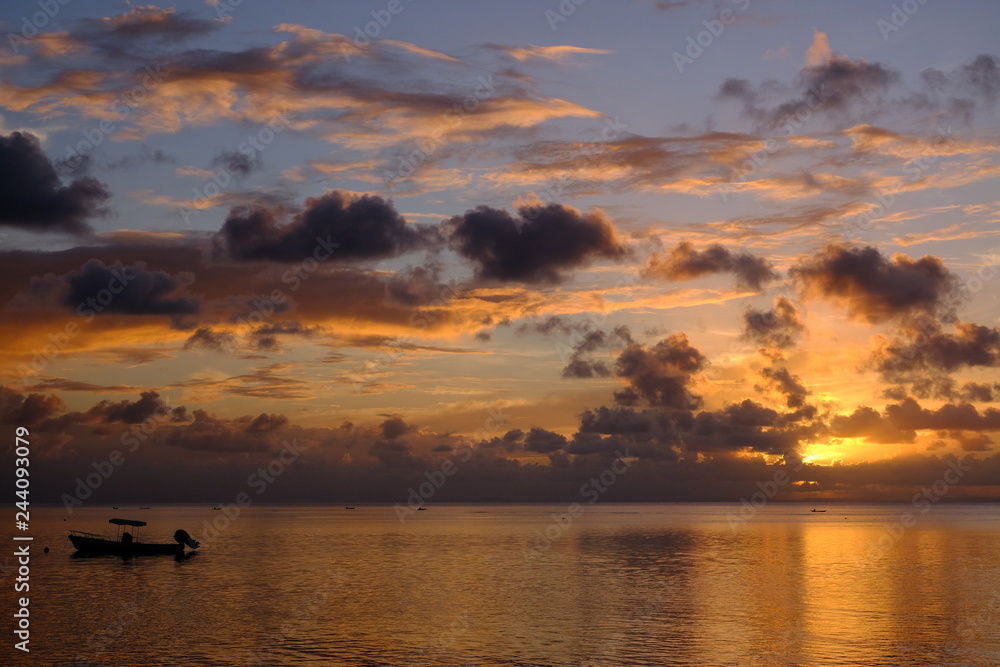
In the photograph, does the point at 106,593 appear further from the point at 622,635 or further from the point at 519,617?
the point at 622,635

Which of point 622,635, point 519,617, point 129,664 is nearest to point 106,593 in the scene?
point 129,664

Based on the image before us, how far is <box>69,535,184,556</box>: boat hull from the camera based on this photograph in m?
150

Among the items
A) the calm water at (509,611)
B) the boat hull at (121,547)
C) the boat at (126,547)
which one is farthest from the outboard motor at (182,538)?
the calm water at (509,611)

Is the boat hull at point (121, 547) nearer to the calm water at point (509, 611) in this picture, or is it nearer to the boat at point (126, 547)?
the boat at point (126, 547)

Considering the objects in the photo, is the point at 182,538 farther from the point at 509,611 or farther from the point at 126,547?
the point at 509,611

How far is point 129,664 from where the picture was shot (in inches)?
2505

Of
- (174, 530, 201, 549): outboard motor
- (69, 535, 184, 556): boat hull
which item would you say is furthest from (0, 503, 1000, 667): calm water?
(174, 530, 201, 549): outboard motor

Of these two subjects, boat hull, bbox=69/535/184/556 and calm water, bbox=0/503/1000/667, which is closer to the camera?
calm water, bbox=0/503/1000/667

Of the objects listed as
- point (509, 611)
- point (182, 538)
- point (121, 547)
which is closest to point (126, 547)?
point (121, 547)

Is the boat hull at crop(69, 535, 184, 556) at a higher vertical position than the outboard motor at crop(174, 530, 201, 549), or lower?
lower

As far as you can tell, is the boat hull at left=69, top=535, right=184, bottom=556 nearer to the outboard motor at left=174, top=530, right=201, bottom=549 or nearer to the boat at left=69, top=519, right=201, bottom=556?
the boat at left=69, top=519, right=201, bottom=556

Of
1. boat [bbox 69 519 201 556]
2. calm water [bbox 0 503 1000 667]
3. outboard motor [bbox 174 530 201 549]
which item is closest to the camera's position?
calm water [bbox 0 503 1000 667]

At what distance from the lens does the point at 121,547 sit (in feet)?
493

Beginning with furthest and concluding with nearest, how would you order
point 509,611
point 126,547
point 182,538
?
point 182,538, point 126,547, point 509,611
